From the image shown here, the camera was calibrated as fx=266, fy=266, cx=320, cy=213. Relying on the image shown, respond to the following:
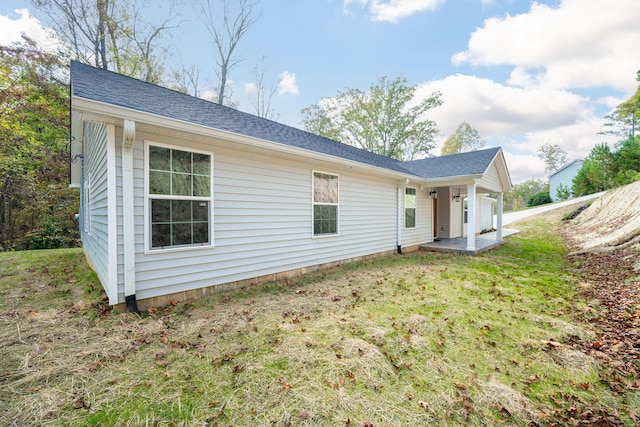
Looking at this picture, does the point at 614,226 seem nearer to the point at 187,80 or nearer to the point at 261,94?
the point at 261,94

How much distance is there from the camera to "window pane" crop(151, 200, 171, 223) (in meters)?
3.82

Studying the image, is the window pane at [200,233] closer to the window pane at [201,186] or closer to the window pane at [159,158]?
the window pane at [201,186]

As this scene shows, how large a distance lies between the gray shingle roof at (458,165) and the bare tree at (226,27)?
13621 mm

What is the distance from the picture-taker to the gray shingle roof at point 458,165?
29.0ft

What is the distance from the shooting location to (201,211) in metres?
4.29

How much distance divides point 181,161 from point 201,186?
1.54ft

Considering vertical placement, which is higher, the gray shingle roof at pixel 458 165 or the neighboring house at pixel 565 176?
the neighboring house at pixel 565 176

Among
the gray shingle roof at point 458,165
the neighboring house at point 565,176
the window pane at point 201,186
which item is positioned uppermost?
the neighboring house at point 565,176

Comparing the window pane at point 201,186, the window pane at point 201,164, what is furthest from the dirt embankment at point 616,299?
the window pane at point 201,164

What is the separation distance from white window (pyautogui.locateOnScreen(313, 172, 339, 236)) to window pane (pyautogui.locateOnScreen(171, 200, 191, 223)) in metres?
2.84

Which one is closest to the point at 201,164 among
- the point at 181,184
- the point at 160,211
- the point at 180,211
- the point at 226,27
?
the point at 181,184

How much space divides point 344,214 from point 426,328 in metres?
3.97

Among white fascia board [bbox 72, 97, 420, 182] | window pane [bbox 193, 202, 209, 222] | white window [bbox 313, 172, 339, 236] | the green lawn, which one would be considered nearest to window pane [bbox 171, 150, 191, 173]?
white fascia board [bbox 72, 97, 420, 182]

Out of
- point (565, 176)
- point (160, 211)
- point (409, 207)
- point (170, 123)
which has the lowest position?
point (160, 211)
